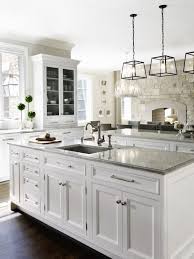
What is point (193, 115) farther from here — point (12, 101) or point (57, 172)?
point (57, 172)

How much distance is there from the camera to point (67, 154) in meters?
2.57

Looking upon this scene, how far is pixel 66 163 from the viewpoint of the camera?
8.55 ft

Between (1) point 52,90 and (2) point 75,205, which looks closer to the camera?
(2) point 75,205

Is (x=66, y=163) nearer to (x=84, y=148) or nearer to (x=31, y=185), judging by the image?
(x=84, y=148)

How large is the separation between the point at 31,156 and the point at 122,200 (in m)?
1.39

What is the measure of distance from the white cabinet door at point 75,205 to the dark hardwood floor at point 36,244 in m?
0.19

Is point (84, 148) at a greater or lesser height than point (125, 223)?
greater

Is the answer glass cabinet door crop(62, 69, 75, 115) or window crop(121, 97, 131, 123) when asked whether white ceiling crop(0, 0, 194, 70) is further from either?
window crop(121, 97, 131, 123)

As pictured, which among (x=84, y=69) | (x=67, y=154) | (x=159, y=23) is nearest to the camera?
(x=67, y=154)

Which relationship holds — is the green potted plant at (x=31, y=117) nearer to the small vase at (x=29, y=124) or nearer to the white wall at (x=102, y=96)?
the small vase at (x=29, y=124)

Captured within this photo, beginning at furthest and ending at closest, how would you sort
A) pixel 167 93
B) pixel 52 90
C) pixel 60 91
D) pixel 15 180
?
pixel 167 93 → pixel 60 91 → pixel 52 90 → pixel 15 180

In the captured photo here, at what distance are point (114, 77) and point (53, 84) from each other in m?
4.84

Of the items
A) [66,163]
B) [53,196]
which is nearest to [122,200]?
[66,163]

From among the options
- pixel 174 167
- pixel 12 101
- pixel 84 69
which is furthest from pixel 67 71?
pixel 174 167
